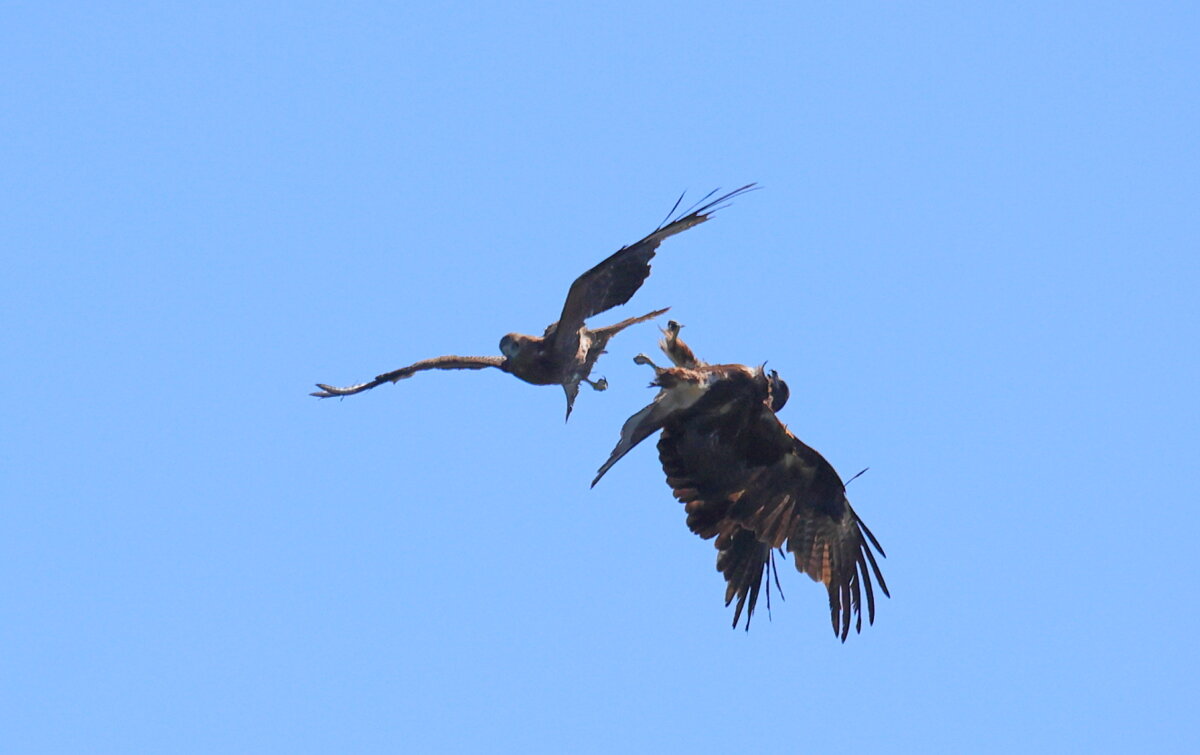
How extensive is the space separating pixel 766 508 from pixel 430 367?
2614 millimetres

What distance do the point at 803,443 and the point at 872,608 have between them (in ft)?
4.19

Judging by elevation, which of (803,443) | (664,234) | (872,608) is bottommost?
(872,608)

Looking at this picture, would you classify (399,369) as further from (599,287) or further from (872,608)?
(872,608)

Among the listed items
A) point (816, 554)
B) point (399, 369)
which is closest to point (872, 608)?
point (816, 554)

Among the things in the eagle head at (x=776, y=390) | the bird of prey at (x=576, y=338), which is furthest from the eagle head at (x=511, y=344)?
the eagle head at (x=776, y=390)

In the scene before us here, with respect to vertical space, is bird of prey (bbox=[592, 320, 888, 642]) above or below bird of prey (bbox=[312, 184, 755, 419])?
below

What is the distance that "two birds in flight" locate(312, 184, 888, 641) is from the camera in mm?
13078

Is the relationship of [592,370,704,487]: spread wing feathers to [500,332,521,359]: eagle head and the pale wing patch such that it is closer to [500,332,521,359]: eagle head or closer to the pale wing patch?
the pale wing patch

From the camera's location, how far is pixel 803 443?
13.6 metres

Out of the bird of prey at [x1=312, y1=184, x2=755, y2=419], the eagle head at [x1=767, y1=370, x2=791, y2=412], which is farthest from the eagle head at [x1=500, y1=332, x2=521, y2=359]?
the eagle head at [x1=767, y1=370, x2=791, y2=412]

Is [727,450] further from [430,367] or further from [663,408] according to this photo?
[430,367]

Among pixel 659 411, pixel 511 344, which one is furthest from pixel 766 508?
pixel 511 344

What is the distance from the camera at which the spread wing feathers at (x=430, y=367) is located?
14.2m

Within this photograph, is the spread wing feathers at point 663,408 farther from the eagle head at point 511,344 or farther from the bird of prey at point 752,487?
the eagle head at point 511,344
